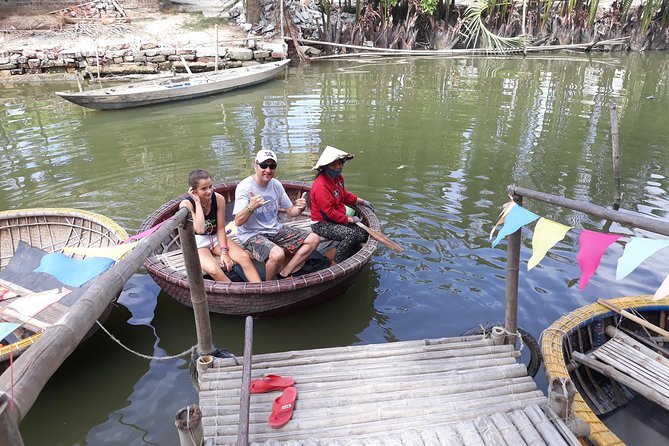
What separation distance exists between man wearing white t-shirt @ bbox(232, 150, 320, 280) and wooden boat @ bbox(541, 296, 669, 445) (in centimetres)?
231

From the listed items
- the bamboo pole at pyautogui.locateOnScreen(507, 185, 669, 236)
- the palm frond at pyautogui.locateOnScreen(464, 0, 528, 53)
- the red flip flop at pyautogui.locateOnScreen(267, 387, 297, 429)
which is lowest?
the red flip flop at pyautogui.locateOnScreen(267, 387, 297, 429)

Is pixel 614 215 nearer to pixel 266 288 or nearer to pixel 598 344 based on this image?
pixel 598 344

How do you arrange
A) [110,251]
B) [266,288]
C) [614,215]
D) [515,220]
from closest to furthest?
[614,215], [110,251], [515,220], [266,288]

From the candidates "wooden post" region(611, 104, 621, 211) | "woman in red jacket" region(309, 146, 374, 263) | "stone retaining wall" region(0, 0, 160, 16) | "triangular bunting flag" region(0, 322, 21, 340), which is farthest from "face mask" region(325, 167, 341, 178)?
"stone retaining wall" region(0, 0, 160, 16)

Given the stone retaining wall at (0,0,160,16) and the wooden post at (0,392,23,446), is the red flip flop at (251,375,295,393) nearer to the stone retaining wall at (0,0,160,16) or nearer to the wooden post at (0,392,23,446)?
the wooden post at (0,392,23,446)

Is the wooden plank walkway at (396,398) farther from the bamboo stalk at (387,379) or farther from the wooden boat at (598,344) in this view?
the wooden boat at (598,344)

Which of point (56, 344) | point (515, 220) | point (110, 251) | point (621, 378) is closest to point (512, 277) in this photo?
point (515, 220)

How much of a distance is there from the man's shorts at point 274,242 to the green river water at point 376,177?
26.0 inches

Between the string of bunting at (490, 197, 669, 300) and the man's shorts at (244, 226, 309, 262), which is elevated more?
the string of bunting at (490, 197, 669, 300)

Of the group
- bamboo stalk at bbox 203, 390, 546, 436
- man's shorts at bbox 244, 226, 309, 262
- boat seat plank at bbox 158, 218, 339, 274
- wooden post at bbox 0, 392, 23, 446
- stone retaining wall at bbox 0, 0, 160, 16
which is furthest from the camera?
stone retaining wall at bbox 0, 0, 160, 16

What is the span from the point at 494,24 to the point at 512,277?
2017 cm

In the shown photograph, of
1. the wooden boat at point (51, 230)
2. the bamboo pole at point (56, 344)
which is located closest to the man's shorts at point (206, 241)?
the wooden boat at point (51, 230)

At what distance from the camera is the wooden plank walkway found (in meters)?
2.79

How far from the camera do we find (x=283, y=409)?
2.96 meters
